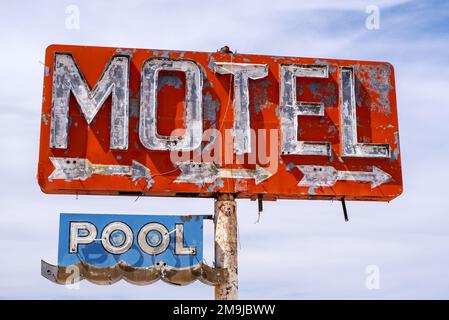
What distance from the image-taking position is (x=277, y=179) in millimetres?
19281

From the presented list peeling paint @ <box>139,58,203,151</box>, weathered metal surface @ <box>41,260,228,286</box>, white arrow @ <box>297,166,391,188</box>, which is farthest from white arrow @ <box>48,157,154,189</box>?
white arrow @ <box>297,166,391,188</box>

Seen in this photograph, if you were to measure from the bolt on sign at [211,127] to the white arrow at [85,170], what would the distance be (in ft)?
0.07

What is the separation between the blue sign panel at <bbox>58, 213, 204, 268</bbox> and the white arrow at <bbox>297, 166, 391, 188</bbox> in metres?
2.78

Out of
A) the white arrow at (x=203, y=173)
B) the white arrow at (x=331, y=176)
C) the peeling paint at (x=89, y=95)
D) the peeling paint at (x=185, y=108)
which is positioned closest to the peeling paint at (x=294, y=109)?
the white arrow at (x=331, y=176)

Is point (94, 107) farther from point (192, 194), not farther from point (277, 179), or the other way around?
point (277, 179)

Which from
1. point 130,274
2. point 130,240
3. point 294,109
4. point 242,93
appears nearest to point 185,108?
point 242,93

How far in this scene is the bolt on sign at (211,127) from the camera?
1889cm

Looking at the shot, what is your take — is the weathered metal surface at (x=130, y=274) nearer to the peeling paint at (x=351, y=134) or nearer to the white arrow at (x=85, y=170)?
the white arrow at (x=85, y=170)

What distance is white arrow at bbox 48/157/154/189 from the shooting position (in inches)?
736

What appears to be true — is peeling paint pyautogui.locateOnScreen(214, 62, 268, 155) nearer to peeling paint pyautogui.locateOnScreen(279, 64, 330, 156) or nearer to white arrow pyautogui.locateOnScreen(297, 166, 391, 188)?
peeling paint pyautogui.locateOnScreen(279, 64, 330, 156)

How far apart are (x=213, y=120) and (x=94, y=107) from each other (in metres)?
2.59
